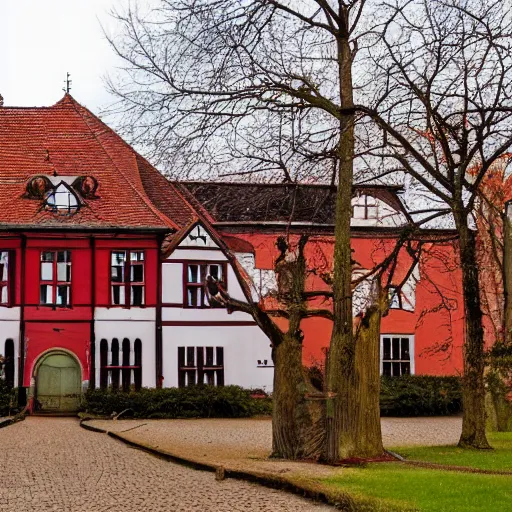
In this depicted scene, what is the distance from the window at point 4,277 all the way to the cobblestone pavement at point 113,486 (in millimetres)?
15612


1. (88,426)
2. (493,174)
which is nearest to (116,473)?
(88,426)

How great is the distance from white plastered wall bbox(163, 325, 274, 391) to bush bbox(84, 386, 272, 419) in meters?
2.32

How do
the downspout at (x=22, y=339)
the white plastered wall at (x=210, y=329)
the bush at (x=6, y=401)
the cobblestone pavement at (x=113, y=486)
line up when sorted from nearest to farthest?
the cobblestone pavement at (x=113, y=486), the bush at (x=6, y=401), the downspout at (x=22, y=339), the white plastered wall at (x=210, y=329)

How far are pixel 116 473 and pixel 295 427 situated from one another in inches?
168

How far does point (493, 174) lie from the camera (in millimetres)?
32688

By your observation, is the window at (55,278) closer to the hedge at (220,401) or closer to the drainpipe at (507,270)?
the hedge at (220,401)

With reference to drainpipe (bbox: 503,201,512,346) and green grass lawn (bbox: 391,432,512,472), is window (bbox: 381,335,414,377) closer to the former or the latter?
drainpipe (bbox: 503,201,512,346)

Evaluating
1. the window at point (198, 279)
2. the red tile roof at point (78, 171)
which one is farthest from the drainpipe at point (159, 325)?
the red tile roof at point (78, 171)

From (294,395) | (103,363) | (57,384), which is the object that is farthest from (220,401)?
(294,395)

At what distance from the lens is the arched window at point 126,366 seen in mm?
36062

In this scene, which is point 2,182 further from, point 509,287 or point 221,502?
point 221,502

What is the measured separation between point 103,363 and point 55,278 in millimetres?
Answer: 3358

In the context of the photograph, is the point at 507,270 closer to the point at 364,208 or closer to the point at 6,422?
the point at 364,208

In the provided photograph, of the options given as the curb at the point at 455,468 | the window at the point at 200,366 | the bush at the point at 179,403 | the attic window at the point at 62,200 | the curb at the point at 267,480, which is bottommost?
the curb at the point at 455,468
